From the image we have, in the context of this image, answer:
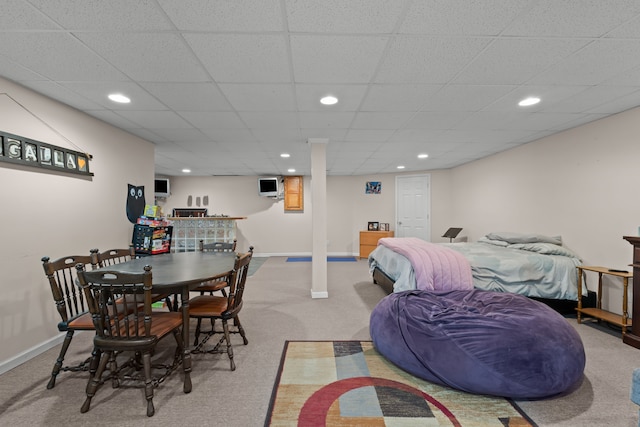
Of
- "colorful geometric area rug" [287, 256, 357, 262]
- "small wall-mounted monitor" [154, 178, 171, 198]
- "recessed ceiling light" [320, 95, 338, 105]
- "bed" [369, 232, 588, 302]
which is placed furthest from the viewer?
"small wall-mounted monitor" [154, 178, 171, 198]

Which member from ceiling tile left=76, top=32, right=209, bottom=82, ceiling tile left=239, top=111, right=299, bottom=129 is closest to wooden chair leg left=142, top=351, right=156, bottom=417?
ceiling tile left=76, top=32, right=209, bottom=82

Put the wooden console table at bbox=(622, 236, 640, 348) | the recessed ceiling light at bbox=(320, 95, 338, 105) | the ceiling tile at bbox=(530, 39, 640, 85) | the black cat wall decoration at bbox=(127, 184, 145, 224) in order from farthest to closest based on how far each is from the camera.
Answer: the black cat wall decoration at bbox=(127, 184, 145, 224)
the recessed ceiling light at bbox=(320, 95, 338, 105)
the wooden console table at bbox=(622, 236, 640, 348)
the ceiling tile at bbox=(530, 39, 640, 85)

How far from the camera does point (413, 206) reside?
729 centimetres

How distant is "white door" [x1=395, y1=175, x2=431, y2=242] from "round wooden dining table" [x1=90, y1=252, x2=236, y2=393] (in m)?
5.72

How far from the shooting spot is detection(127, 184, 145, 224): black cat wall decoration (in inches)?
145

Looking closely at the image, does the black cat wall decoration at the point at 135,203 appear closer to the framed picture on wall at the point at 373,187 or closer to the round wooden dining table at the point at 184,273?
the round wooden dining table at the point at 184,273

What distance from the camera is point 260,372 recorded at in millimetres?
2104

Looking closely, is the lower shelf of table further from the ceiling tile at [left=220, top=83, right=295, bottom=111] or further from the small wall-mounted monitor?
the small wall-mounted monitor

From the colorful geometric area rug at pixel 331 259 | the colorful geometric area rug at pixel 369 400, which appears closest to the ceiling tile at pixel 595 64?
the colorful geometric area rug at pixel 369 400

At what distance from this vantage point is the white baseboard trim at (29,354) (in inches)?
84.3

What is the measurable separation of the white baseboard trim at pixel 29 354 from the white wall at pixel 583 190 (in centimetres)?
595

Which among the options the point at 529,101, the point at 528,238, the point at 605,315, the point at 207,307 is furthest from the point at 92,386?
the point at 528,238

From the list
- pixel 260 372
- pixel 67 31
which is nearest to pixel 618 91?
pixel 260 372

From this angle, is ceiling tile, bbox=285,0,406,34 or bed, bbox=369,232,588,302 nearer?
ceiling tile, bbox=285,0,406,34
